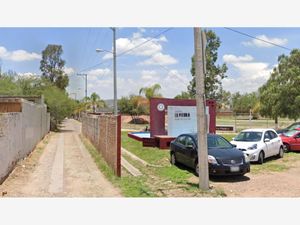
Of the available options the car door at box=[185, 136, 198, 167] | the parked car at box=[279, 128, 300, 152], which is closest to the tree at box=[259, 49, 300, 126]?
the parked car at box=[279, 128, 300, 152]

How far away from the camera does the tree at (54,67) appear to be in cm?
7050

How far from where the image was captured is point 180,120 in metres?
19.7

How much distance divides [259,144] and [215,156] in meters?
4.38

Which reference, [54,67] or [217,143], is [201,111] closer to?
[217,143]

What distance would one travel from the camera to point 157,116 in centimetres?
1983

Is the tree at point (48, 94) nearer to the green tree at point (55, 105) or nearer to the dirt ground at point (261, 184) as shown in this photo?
the green tree at point (55, 105)

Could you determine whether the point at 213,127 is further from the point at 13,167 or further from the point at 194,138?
the point at 13,167

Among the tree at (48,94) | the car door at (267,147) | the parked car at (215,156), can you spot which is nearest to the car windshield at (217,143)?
the parked car at (215,156)

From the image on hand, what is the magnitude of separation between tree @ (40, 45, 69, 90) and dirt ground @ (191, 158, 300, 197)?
63176 millimetres

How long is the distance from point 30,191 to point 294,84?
981 inches

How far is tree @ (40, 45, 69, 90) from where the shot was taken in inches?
2776

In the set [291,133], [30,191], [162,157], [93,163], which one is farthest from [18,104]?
[291,133]

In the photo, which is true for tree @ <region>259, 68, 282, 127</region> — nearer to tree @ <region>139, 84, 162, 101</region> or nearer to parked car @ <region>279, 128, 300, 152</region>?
parked car @ <region>279, 128, 300, 152</region>

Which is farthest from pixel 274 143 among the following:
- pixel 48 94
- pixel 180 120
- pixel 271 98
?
pixel 48 94
